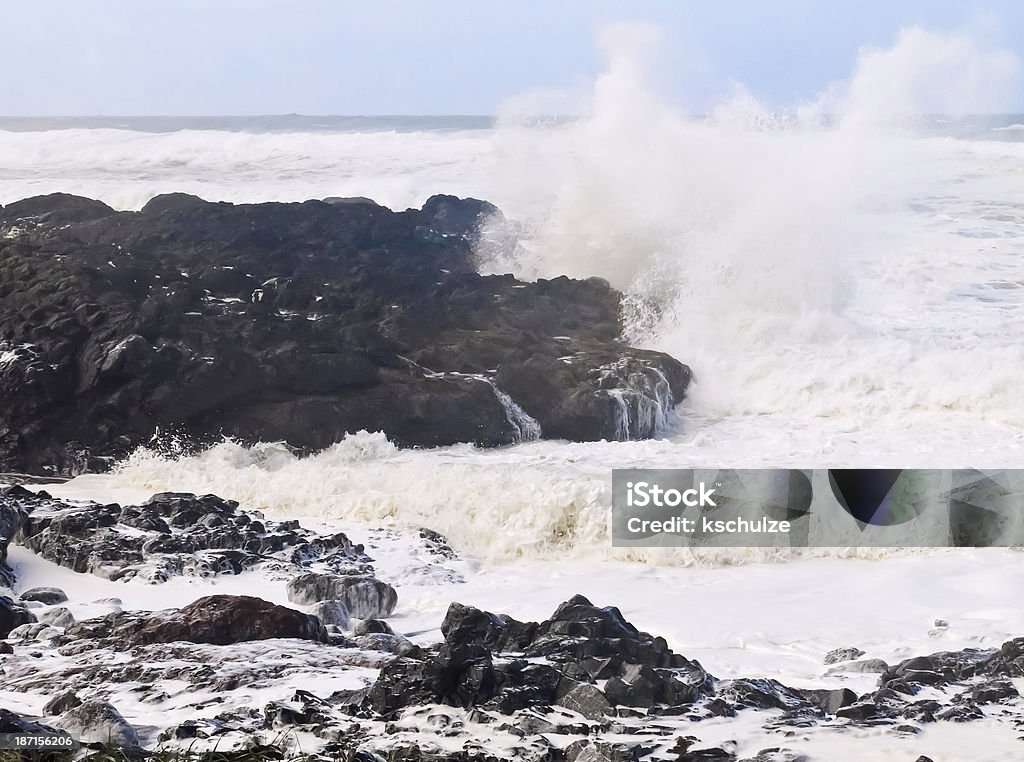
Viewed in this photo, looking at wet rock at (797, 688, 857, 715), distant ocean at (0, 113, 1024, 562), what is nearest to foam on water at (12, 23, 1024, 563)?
distant ocean at (0, 113, 1024, 562)

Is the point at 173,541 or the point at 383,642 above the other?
the point at 173,541

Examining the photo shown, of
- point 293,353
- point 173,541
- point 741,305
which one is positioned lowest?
point 173,541

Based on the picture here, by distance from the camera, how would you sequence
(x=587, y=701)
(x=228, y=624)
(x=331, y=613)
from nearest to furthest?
(x=587, y=701), (x=228, y=624), (x=331, y=613)

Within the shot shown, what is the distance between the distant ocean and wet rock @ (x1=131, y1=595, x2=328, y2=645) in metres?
2.98

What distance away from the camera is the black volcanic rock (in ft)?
37.8

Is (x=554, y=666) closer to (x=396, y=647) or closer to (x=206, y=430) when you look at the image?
(x=396, y=647)

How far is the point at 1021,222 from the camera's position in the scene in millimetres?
22578

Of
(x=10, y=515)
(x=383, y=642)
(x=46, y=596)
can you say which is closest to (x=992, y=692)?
(x=383, y=642)

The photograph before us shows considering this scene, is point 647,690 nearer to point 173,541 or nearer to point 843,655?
point 843,655

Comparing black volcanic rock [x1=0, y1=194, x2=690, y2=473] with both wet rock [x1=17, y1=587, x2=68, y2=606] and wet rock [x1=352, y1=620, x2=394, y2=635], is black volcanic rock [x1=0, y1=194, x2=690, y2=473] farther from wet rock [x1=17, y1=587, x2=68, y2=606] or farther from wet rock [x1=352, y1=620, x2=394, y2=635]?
wet rock [x1=352, y1=620, x2=394, y2=635]

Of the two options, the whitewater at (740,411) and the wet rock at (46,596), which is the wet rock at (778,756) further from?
the wet rock at (46,596)

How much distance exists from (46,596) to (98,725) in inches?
109

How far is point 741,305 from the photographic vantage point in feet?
51.1

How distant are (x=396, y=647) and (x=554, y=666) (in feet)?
3.80
